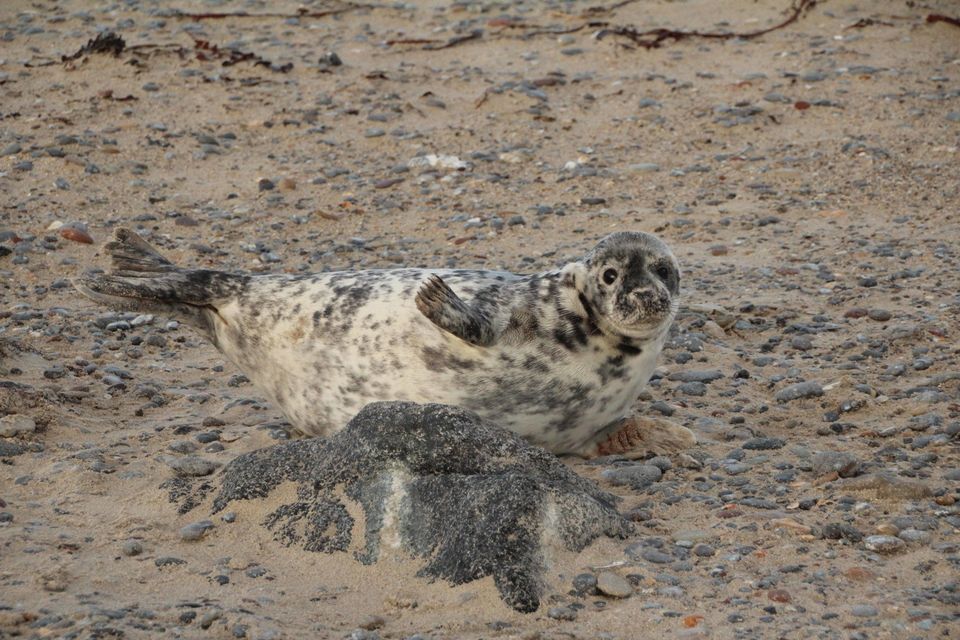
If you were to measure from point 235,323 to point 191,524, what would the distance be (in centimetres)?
117

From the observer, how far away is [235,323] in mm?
4633

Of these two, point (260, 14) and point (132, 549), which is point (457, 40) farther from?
point (132, 549)

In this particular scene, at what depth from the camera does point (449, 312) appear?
394cm

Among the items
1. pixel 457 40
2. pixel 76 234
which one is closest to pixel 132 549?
pixel 76 234

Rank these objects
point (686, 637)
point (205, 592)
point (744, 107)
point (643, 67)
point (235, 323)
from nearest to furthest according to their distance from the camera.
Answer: point (686, 637)
point (205, 592)
point (235, 323)
point (744, 107)
point (643, 67)

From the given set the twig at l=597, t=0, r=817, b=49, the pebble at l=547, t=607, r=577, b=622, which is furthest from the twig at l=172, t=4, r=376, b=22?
the pebble at l=547, t=607, r=577, b=622

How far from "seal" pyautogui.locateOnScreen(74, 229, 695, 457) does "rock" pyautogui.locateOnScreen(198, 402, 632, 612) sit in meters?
0.46

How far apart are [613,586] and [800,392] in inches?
74.9

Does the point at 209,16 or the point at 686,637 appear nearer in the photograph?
the point at 686,637

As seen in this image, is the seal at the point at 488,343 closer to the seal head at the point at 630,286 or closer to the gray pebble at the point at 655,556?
the seal head at the point at 630,286

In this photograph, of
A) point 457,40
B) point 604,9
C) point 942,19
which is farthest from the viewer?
point 604,9

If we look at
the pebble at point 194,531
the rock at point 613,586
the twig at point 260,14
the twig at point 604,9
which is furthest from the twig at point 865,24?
the pebble at point 194,531

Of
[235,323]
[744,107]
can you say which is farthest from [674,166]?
[235,323]

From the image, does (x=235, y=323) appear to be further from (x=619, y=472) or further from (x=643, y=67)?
(x=643, y=67)
